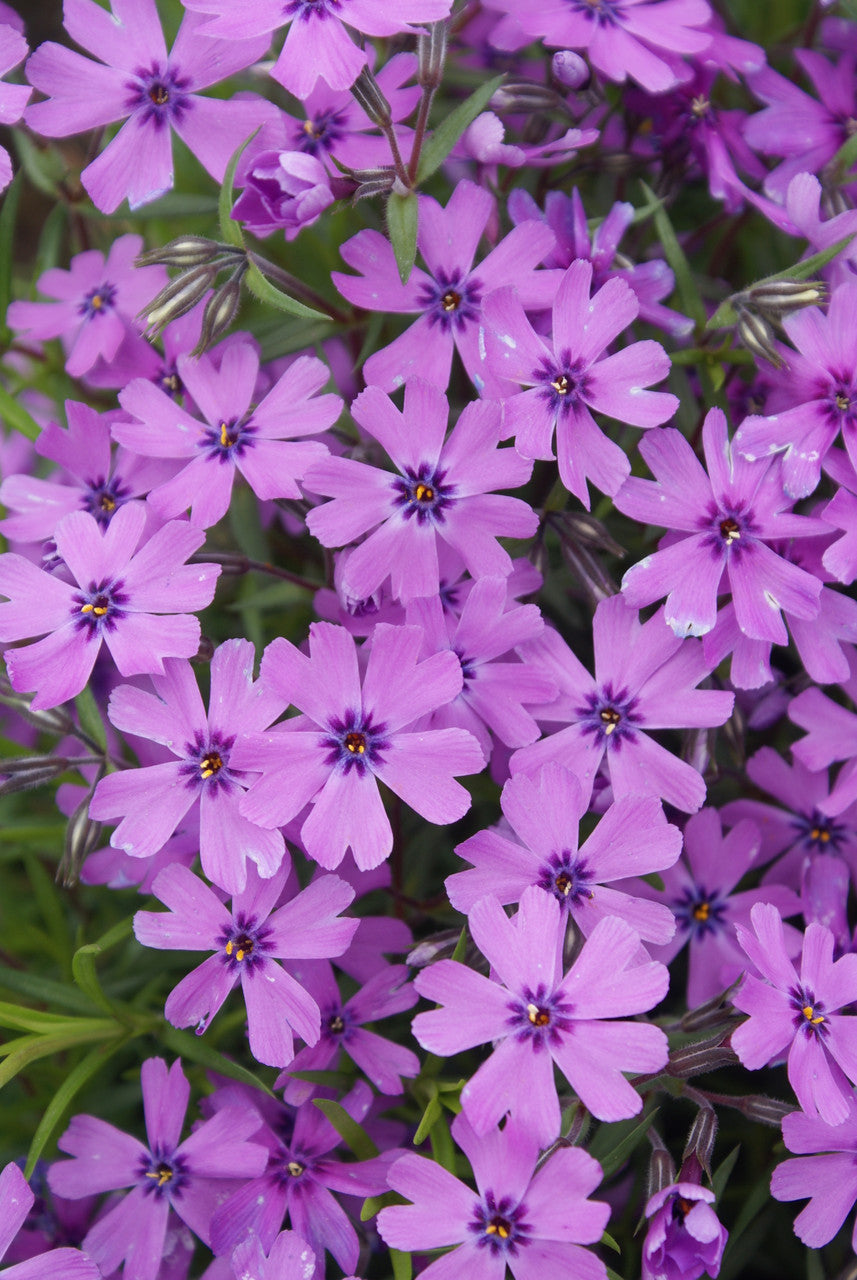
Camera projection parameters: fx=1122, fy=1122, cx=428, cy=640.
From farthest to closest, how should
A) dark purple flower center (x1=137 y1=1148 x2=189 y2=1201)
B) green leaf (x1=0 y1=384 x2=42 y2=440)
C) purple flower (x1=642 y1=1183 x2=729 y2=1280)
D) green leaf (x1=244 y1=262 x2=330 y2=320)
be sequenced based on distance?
1. green leaf (x1=0 y1=384 x2=42 y2=440)
2. dark purple flower center (x1=137 y1=1148 x2=189 y2=1201)
3. green leaf (x1=244 y1=262 x2=330 y2=320)
4. purple flower (x1=642 y1=1183 x2=729 y2=1280)

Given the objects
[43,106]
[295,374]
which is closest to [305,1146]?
[295,374]

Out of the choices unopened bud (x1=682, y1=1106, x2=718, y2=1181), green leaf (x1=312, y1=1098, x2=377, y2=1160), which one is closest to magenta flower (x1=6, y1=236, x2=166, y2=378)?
green leaf (x1=312, y1=1098, x2=377, y2=1160)

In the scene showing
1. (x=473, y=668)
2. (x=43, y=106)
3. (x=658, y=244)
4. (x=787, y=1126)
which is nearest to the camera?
(x=787, y=1126)

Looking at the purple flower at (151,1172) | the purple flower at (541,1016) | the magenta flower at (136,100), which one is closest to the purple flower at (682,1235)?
the purple flower at (541,1016)

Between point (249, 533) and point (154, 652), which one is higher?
point (249, 533)

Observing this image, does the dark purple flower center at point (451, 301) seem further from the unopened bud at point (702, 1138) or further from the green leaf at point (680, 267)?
the unopened bud at point (702, 1138)

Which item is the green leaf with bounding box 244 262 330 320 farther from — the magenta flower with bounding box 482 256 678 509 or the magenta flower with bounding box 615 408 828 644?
the magenta flower with bounding box 615 408 828 644

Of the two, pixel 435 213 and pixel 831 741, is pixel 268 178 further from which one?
pixel 831 741

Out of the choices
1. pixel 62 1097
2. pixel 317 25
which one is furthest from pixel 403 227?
pixel 62 1097
